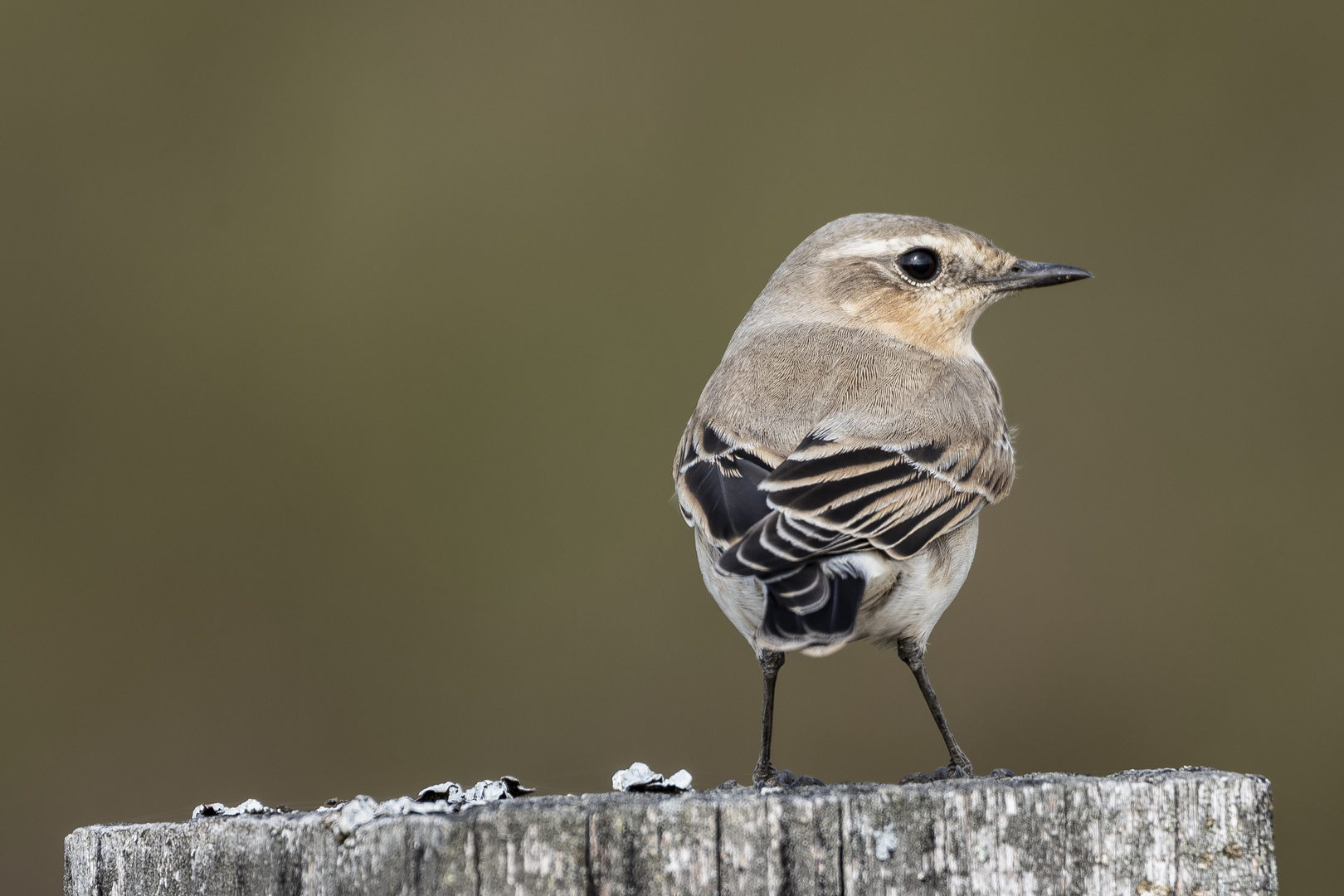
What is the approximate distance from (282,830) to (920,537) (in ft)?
7.23

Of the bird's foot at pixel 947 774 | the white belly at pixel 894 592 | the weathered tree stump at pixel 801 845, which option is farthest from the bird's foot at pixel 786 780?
the weathered tree stump at pixel 801 845

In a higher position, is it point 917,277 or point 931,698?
point 917,277

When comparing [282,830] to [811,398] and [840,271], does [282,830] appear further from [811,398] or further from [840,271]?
[840,271]

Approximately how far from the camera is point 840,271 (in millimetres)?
5309

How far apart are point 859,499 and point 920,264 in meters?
1.81

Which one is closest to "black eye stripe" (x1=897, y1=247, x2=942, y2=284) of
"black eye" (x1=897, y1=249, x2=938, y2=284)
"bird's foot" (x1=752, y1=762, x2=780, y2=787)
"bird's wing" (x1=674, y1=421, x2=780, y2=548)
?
"black eye" (x1=897, y1=249, x2=938, y2=284)

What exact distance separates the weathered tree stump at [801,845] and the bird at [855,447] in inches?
34.4

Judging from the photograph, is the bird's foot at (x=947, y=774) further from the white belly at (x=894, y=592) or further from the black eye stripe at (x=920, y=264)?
the black eye stripe at (x=920, y=264)

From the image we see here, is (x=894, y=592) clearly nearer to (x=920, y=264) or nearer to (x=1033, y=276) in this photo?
(x=920, y=264)

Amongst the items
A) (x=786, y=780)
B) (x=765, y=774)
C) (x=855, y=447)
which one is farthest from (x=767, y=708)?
(x=855, y=447)

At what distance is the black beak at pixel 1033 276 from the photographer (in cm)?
527

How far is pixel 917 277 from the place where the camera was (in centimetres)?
521

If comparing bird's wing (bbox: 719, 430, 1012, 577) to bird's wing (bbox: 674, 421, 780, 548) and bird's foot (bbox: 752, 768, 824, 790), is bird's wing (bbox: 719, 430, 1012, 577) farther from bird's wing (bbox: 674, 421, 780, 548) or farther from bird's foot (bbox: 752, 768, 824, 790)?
bird's foot (bbox: 752, 768, 824, 790)

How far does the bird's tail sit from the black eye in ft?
6.75
